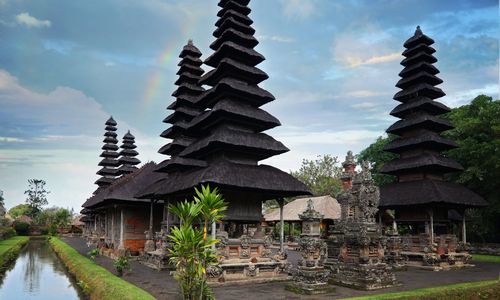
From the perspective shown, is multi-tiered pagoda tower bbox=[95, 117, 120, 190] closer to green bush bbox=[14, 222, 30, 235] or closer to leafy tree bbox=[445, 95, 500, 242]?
green bush bbox=[14, 222, 30, 235]

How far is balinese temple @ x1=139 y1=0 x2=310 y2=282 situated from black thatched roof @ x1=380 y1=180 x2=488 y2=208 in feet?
30.2

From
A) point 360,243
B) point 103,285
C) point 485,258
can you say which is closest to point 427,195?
point 360,243

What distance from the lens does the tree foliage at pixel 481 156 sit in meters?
29.2

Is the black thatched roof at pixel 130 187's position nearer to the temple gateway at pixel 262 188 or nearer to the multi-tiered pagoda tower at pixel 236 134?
the temple gateway at pixel 262 188

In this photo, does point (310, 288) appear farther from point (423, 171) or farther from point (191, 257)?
point (423, 171)

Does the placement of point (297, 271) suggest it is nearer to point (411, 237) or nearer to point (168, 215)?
point (168, 215)

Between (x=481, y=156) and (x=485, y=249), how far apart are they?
9392 millimetres

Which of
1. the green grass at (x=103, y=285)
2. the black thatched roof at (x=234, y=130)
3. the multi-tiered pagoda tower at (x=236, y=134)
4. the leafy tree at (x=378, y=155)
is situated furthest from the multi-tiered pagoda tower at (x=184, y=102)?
the leafy tree at (x=378, y=155)

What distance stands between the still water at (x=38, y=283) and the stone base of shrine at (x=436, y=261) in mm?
19423

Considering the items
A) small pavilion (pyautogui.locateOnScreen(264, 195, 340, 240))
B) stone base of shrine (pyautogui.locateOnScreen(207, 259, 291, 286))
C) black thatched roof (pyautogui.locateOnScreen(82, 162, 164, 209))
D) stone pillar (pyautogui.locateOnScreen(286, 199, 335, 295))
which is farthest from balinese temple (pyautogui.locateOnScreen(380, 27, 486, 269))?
black thatched roof (pyautogui.locateOnScreen(82, 162, 164, 209))

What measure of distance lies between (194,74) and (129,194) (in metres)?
9.62

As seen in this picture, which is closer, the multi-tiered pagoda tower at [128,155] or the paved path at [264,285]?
the paved path at [264,285]

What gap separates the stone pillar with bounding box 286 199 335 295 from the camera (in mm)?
14516

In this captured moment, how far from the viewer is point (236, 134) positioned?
1964 centimetres
